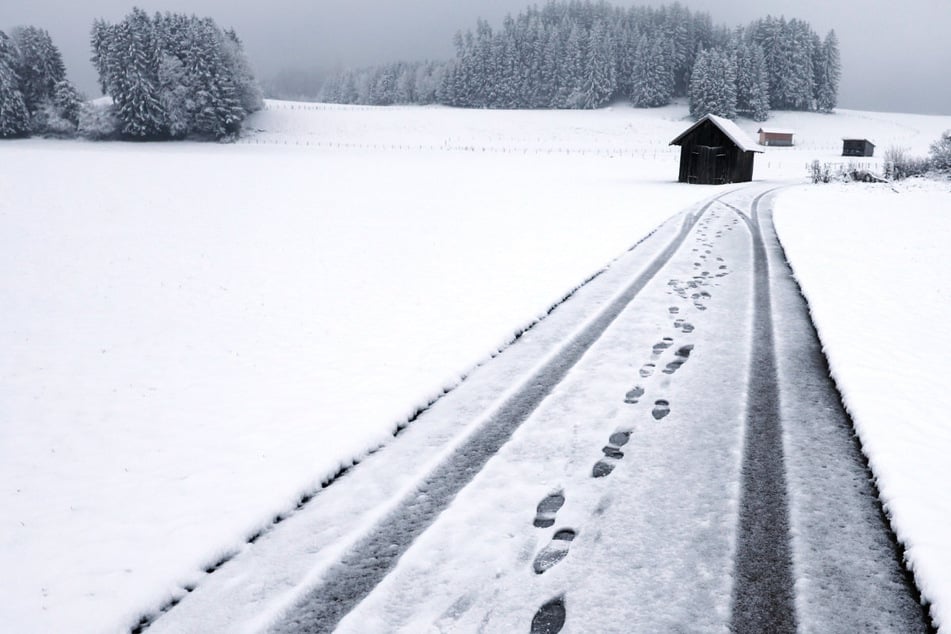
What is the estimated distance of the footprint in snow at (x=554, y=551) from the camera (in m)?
2.96

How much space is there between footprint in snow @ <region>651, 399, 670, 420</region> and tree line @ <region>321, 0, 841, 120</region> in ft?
276

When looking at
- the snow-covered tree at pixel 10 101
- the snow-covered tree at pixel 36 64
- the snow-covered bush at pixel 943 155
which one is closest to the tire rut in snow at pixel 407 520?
the snow-covered bush at pixel 943 155

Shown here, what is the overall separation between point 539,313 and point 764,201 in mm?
18467

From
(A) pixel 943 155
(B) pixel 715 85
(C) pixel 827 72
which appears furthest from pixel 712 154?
(C) pixel 827 72

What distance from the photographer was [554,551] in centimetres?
307

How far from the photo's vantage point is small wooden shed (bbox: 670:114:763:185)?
32812 mm

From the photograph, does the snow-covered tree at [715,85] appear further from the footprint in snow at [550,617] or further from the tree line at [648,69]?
the footprint in snow at [550,617]

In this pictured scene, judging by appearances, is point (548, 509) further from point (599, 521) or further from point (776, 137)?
point (776, 137)

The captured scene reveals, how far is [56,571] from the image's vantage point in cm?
310

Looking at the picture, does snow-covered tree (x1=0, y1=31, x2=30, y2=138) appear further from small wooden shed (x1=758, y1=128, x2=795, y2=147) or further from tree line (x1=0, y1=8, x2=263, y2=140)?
small wooden shed (x1=758, y1=128, x2=795, y2=147)

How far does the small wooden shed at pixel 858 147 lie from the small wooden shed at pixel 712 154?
1336 inches

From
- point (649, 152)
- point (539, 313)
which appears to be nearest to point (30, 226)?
point (539, 313)

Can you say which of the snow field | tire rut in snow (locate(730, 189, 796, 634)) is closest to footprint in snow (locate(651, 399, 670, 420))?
tire rut in snow (locate(730, 189, 796, 634))

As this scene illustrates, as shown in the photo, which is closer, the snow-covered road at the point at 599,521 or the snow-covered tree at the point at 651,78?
the snow-covered road at the point at 599,521
